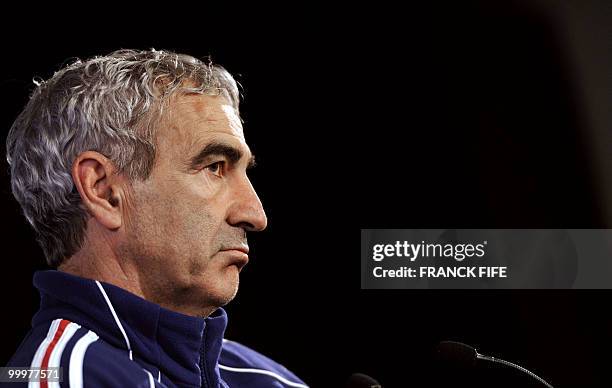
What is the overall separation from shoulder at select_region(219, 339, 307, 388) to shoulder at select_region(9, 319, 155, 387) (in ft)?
1.40

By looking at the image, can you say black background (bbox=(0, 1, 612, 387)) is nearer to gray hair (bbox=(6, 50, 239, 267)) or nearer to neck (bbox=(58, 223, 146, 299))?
gray hair (bbox=(6, 50, 239, 267))

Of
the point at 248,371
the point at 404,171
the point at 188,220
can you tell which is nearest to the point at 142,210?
the point at 188,220

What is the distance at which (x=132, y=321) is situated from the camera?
5.05 feet

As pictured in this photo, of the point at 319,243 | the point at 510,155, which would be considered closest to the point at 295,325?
the point at 319,243

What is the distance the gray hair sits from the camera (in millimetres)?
1648

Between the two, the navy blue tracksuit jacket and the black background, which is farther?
the black background

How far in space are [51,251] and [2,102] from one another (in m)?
0.81

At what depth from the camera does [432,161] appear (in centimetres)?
282

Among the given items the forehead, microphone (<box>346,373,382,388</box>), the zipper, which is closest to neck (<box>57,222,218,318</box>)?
the zipper

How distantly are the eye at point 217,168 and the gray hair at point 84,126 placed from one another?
0.14 m

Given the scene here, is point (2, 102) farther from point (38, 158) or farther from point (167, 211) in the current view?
point (167, 211)

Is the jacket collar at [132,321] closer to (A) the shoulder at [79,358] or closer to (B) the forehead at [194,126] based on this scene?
(A) the shoulder at [79,358]

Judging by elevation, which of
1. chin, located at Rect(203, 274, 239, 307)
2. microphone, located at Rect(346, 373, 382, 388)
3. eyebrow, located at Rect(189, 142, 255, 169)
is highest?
eyebrow, located at Rect(189, 142, 255, 169)

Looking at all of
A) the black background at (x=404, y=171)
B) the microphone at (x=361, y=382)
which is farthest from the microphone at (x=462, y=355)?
the black background at (x=404, y=171)
